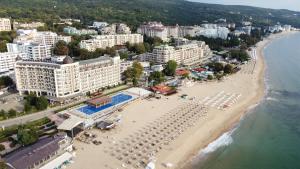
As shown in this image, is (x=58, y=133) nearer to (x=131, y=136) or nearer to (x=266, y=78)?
(x=131, y=136)

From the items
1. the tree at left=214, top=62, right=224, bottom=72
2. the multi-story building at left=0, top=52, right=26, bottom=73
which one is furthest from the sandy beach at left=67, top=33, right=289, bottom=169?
the multi-story building at left=0, top=52, right=26, bottom=73

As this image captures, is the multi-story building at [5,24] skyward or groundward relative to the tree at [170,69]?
skyward

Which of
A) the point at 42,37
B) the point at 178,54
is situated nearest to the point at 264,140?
the point at 178,54

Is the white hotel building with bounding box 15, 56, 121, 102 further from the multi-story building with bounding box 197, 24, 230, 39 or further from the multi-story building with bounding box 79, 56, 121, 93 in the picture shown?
the multi-story building with bounding box 197, 24, 230, 39

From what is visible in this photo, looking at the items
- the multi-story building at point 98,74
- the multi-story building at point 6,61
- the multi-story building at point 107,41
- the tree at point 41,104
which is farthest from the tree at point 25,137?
the multi-story building at point 107,41

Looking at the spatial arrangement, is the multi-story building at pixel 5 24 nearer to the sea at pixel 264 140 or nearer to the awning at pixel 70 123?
the awning at pixel 70 123

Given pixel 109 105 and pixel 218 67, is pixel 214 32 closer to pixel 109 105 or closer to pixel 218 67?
pixel 218 67
